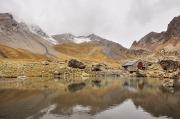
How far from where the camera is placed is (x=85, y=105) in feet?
177

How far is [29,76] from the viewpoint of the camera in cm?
10831

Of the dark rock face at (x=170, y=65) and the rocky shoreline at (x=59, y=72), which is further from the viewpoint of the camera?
the dark rock face at (x=170, y=65)

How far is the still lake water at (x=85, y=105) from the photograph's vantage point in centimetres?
4550

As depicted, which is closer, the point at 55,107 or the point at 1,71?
the point at 55,107

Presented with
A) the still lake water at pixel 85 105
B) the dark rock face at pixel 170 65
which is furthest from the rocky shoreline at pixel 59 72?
the still lake water at pixel 85 105

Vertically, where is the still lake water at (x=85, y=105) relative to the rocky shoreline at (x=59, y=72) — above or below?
below

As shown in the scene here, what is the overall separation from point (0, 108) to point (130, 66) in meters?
126

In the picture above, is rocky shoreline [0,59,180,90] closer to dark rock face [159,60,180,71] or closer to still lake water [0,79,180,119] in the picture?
dark rock face [159,60,180,71]

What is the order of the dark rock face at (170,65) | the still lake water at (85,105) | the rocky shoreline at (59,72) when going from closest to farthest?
1. the still lake water at (85,105)
2. the rocky shoreline at (59,72)
3. the dark rock face at (170,65)

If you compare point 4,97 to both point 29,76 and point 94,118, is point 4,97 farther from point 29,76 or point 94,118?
point 29,76

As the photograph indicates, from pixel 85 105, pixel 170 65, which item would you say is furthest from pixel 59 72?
pixel 85 105

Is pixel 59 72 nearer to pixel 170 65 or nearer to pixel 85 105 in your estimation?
pixel 170 65

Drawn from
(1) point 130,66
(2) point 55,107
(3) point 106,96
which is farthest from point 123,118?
(1) point 130,66

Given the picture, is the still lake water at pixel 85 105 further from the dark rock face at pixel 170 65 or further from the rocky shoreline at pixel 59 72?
the dark rock face at pixel 170 65
